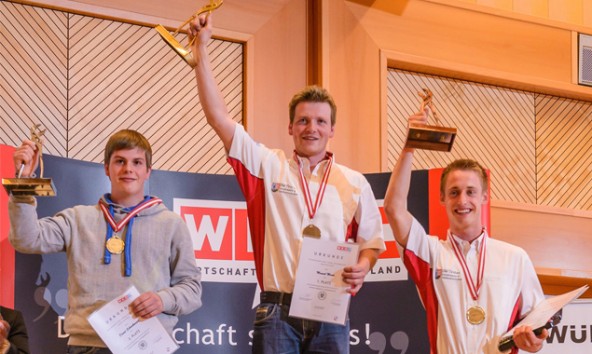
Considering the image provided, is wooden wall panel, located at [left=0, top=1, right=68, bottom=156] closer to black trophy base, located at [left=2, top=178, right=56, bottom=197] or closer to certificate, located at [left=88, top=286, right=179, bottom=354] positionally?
black trophy base, located at [left=2, top=178, right=56, bottom=197]

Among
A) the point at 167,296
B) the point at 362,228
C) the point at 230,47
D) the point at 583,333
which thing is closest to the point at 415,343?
the point at 583,333

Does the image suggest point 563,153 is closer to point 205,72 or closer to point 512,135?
point 512,135

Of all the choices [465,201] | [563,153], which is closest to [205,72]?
[465,201]

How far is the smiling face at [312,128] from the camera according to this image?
349cm

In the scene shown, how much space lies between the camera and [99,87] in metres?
5.45

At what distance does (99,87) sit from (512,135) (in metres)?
3.12

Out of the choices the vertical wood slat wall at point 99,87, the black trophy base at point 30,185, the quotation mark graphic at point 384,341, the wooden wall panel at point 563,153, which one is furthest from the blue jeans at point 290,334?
the wooden wall panel at point 563,153

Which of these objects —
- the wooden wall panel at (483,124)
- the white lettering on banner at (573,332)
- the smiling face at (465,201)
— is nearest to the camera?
the smiling face at (465,201)

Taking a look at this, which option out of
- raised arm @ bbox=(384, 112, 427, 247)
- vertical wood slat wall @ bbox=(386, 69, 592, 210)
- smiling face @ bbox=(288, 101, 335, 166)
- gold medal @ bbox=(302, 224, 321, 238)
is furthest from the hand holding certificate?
vertical wood slat wall @ bbox=(386, 69, 592, 210)

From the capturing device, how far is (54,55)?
211 inches

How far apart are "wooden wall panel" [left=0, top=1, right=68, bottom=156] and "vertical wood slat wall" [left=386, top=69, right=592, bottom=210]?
225cm

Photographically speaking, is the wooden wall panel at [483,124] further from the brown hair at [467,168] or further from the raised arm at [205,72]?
the raised arm at [205,72]

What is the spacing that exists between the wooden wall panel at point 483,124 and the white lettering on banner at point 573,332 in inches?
58.0

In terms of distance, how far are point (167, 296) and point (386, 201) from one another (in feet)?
3.16
